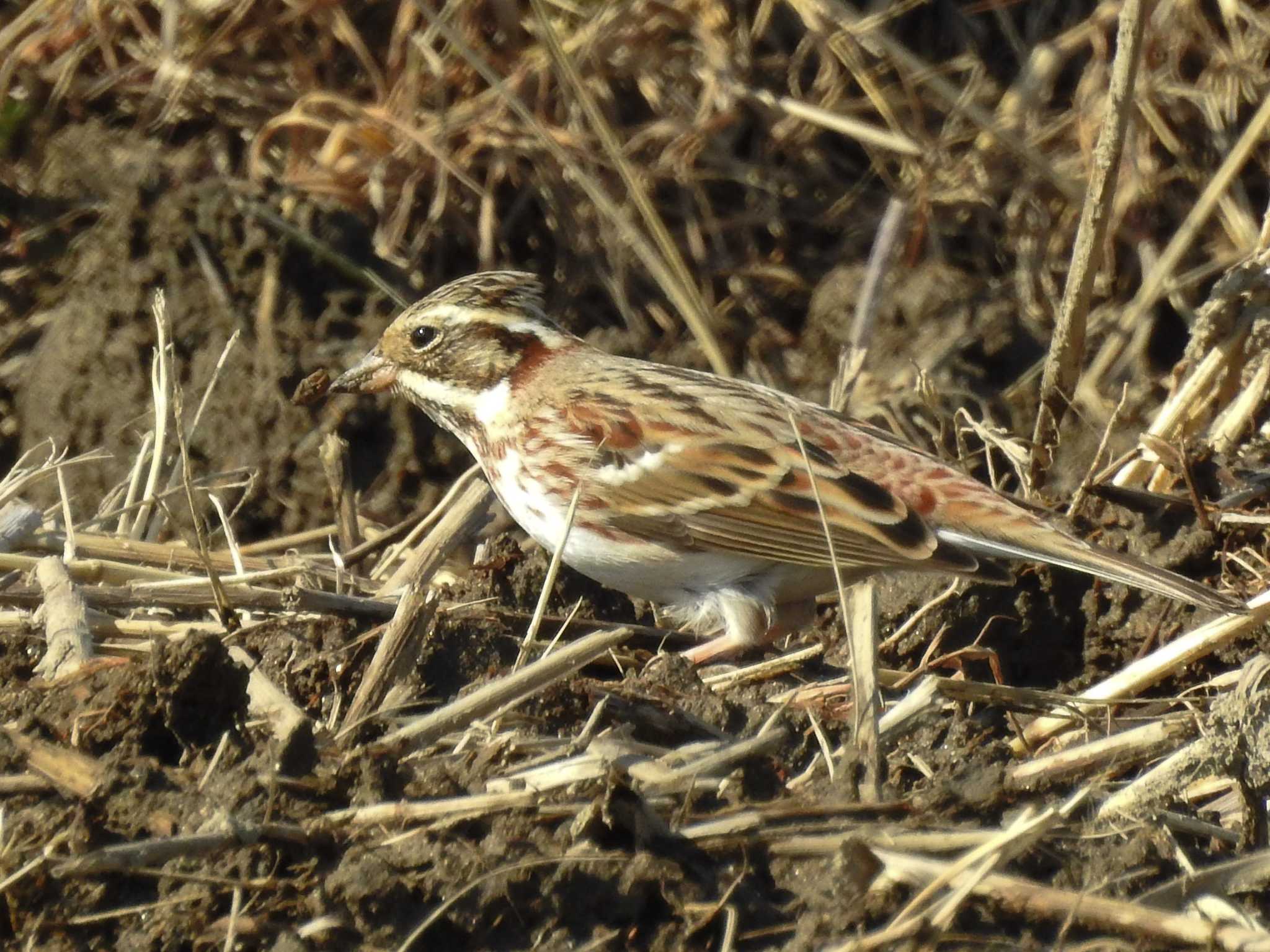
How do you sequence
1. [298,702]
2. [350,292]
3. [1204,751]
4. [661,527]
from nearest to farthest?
1. [1204,751]
2. [298,702]
3. [661,527]
4. [350,292]

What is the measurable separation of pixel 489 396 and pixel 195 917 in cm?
281

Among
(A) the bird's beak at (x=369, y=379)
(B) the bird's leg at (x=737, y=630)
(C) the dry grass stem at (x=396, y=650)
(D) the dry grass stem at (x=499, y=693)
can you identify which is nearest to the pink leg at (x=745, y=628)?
(B) the bird's leg at (x=737, y=630)

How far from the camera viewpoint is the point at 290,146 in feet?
24.9

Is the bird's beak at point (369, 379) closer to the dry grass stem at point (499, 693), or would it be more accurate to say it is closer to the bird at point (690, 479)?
the bird at point (690, 479)

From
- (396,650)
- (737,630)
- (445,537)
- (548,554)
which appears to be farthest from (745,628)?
(396,650)

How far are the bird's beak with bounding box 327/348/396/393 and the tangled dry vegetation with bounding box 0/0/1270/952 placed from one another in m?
0.24

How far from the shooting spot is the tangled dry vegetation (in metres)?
3.41

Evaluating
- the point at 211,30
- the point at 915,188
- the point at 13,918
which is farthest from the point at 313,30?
the point at 13,918

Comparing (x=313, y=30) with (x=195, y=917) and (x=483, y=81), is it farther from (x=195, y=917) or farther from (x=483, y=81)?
(x=195, y=917)

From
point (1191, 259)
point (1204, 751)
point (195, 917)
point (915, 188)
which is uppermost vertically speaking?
point (195, 917)

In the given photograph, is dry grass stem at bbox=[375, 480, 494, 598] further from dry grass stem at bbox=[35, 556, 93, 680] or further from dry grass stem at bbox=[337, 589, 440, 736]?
dry grass stem at bbox=[35, 556, 93, 680]

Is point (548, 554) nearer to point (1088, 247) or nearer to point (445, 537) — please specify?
point (445, 537)

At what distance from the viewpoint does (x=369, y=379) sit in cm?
600

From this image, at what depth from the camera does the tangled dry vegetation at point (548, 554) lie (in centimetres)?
341
